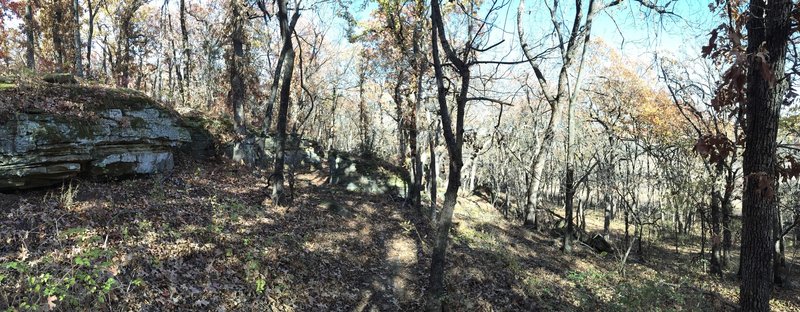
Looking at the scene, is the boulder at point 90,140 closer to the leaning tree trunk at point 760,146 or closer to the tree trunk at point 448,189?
the tree trunk at point 448,189

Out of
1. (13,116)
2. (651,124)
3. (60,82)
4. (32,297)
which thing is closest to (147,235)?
(32,297)

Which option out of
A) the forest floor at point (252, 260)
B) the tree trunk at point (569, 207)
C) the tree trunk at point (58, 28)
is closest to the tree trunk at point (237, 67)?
the forest floor at point (252, 260)

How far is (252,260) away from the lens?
22.7 ft

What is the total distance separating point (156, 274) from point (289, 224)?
12.4 ft

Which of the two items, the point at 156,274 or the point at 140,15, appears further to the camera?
the point at 140,15

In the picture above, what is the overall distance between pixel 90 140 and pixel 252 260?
17.8 ft

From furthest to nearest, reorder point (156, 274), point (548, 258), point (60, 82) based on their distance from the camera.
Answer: point (548, 258), point (60, 82), point (156, 274)

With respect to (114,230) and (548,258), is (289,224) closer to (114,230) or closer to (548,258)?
(114,230)

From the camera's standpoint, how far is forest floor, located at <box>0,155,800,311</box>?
5.33 meters

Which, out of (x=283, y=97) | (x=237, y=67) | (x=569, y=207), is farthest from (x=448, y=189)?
(x=237, y=67)

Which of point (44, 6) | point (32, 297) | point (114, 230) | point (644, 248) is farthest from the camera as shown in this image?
point (644, 248)

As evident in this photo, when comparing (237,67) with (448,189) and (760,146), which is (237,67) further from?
(760,146)

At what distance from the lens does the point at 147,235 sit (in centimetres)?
669

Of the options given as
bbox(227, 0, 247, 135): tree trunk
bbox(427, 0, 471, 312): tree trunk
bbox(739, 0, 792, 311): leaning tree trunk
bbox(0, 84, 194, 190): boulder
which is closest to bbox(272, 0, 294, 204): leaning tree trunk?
bbox(0, 84, 194, 190): boulder
